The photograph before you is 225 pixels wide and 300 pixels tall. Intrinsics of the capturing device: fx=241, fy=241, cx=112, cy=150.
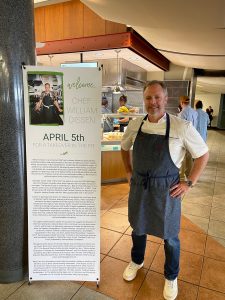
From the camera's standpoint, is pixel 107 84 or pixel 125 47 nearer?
pixel 125 47

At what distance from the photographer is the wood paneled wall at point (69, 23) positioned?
14.5 ft

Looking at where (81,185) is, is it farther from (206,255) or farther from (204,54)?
(204,54)

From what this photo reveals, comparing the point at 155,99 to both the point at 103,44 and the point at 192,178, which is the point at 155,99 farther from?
the point at 103,44

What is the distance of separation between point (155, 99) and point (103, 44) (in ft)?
10.1

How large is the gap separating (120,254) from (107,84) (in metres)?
4.18

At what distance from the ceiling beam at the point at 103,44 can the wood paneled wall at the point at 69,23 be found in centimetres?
11

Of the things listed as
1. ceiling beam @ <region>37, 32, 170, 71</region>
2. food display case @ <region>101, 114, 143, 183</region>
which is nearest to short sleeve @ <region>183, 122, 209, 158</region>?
food display case @ <region>101, 114, 143, 183</region>

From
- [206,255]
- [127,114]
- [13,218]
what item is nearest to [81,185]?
[13,218]

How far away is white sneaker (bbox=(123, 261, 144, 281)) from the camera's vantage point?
→ 2.11m

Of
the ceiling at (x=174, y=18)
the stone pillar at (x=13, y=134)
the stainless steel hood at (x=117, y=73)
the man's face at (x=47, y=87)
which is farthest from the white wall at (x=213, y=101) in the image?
the man's face at (x=47, y=87)

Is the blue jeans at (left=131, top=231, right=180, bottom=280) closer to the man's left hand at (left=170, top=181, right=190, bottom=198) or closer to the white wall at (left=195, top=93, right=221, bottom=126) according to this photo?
the man's left hand at (left=170, top=181, right=190, bottom=198)

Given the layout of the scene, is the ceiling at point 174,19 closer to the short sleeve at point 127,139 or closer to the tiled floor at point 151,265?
the short sleeve at point 127,139

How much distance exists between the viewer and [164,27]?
3.57 metres

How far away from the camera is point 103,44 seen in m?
4.36
